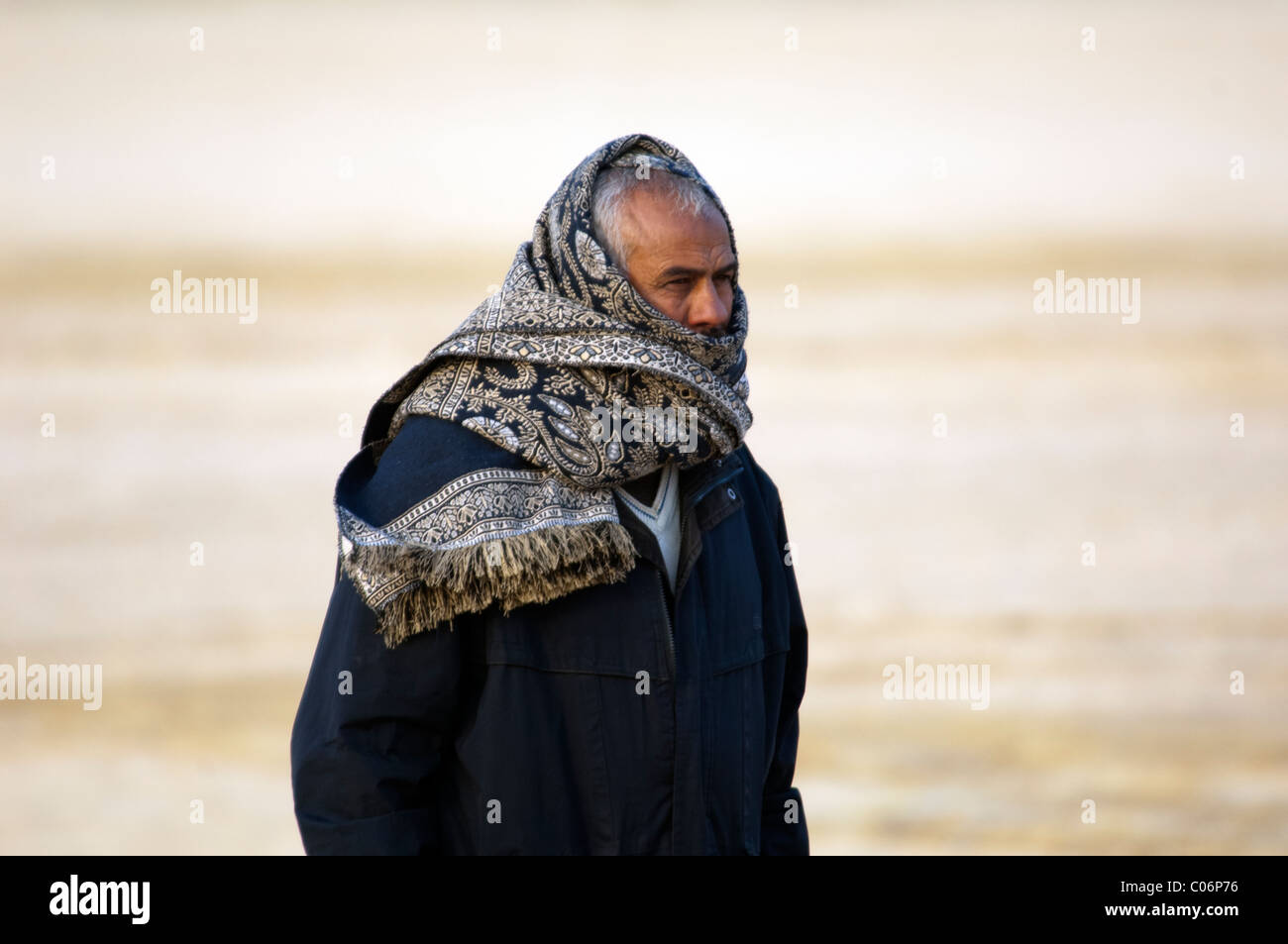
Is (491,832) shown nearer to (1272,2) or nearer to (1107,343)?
(1107,343)

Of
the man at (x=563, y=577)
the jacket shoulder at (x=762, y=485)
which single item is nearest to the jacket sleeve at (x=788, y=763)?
the jacket shoulder at (x=762, y=485)

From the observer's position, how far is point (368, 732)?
2.39 m

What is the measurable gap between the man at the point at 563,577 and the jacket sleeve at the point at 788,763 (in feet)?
0.77

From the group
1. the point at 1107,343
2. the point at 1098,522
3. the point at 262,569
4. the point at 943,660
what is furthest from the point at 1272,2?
the point at 262,569

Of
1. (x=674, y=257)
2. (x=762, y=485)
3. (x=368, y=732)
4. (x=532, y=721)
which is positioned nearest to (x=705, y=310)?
(x=674, y=257)

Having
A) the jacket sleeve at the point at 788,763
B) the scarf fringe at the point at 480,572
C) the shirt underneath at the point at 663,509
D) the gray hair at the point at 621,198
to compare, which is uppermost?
the gray hair at the point at 621,198

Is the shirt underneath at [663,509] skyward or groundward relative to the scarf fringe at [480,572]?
skyward

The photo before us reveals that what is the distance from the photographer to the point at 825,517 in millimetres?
8477

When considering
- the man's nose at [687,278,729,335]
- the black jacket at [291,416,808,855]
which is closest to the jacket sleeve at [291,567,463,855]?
the black jacket at [291,416,808,855]

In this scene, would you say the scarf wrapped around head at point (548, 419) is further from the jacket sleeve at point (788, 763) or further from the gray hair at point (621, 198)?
the jacket sleeve at point (788, 763)

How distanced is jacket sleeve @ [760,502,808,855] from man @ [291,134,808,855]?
23 centimetres

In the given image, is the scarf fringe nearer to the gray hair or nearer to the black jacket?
the black jacket

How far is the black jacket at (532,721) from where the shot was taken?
2393 mm

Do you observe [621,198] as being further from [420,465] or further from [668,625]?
[668,625]
